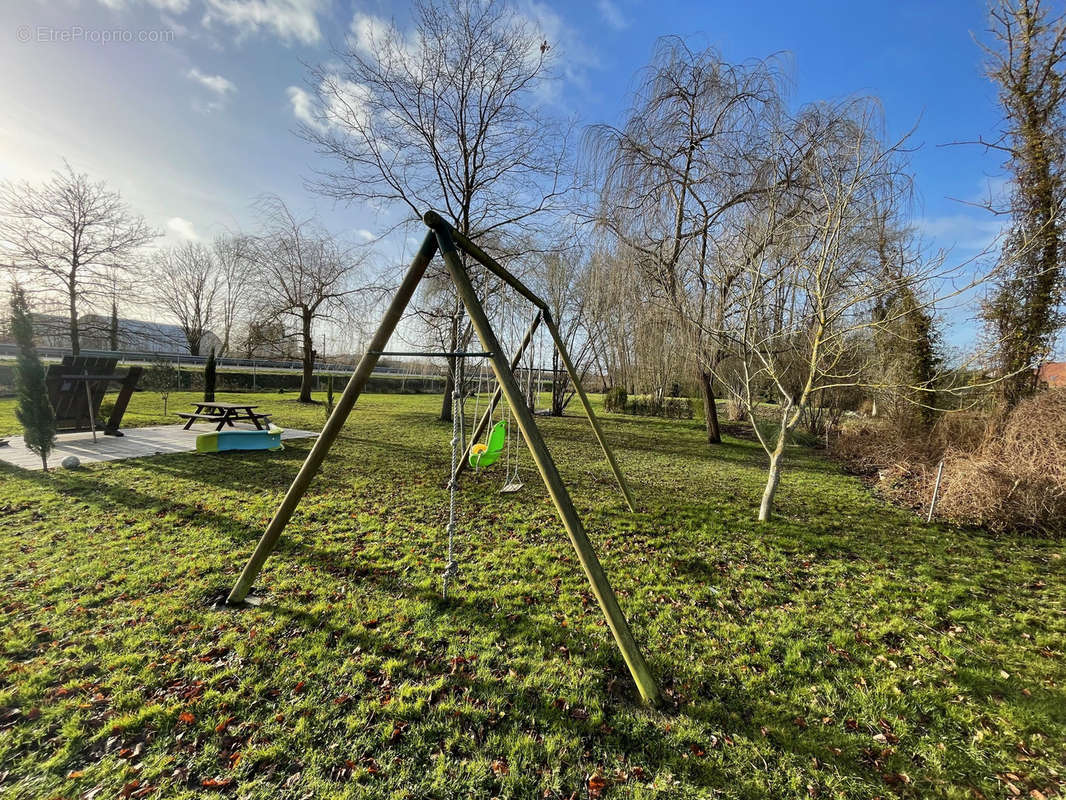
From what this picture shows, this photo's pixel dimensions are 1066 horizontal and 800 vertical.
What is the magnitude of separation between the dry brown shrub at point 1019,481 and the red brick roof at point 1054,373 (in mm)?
2224

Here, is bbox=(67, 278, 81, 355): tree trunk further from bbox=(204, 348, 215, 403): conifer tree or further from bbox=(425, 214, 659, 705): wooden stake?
bbox=(425, 214, 659, 705): wooden stake

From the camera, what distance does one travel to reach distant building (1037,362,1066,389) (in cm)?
777

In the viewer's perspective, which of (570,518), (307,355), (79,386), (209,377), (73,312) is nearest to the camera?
(570,518)

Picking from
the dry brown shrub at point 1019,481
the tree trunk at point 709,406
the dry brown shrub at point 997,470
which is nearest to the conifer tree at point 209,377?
the tree trunk at point 709,406

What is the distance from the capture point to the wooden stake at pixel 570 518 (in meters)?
2.39

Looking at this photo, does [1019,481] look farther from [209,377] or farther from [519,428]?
[209,377]

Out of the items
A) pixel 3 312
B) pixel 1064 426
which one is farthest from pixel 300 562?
pixel 3 312

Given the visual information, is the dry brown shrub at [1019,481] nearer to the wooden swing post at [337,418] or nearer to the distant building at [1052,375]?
the distant building at [1052,375]

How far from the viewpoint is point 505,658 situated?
2.76m

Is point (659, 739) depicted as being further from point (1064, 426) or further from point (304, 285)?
point (304, 285)

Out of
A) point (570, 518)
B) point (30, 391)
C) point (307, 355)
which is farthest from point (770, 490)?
point (307, 355)

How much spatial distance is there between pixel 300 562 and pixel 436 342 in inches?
495

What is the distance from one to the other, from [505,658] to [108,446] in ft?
33.5

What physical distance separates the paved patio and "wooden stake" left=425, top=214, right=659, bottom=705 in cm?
857
